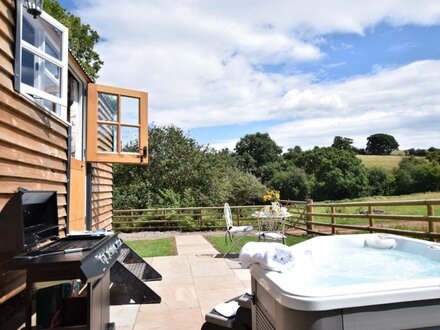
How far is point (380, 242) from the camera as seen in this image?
404 cm

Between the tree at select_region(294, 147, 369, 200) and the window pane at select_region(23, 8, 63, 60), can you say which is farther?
the tree at select_region(294, 147, 369, 200)

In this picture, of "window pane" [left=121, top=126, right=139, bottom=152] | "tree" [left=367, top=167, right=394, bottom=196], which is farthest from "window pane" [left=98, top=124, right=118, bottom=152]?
"tree" [left=367, top=167, right=394, bottom=196]

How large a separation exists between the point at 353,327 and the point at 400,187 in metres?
30.5

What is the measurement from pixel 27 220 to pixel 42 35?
1.68 metres

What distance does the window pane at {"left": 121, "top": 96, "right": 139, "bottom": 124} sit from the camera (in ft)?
16.7

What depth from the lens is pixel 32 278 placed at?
69.7 inches

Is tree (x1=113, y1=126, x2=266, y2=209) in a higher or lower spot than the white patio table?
higher

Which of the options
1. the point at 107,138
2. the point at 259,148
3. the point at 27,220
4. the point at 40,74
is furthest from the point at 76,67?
the point at 259,148

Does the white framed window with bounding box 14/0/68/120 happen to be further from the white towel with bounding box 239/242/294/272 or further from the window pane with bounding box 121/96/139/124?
the white towel with bounding box 239/242/294/272

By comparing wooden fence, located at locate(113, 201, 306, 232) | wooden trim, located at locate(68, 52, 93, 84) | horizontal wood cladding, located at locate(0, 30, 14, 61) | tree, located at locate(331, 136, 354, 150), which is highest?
tree, located at locate(331, 136, 354, 150)

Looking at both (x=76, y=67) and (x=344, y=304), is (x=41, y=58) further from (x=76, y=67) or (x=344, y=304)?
(x=344, y=304)

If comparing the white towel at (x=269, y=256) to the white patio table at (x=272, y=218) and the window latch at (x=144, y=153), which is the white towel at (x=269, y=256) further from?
the white patio table at (x=272, y=218)

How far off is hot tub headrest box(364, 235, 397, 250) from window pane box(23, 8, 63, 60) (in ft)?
12.9

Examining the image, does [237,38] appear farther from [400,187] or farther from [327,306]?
[400,187]
